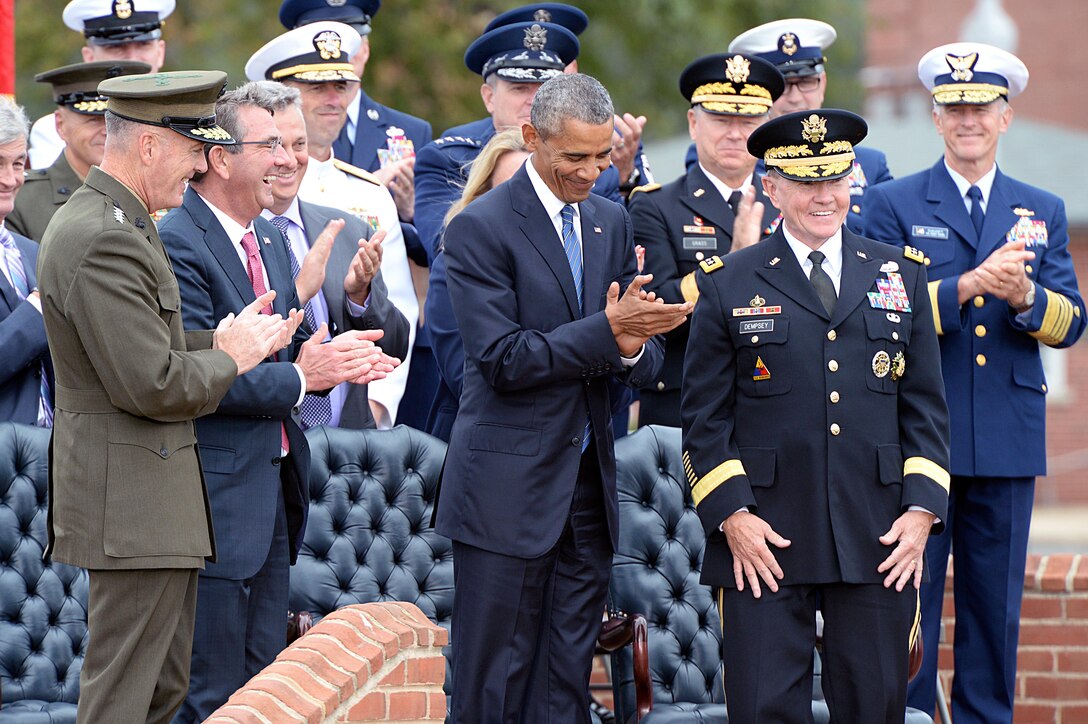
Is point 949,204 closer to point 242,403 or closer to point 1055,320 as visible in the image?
point 1055,320

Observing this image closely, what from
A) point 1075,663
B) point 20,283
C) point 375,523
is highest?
point 20,283

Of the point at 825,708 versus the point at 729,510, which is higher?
the point at 729,510

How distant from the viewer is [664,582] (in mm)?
6039

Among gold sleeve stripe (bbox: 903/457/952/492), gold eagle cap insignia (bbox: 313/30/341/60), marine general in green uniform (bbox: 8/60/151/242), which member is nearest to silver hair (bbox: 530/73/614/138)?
gold sleeve stripe (bbox: 903/457/952/492)

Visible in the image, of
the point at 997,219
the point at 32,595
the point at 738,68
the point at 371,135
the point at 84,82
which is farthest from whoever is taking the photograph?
the point at 371,135

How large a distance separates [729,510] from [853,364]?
1.85 feet

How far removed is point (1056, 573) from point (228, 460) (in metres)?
3.85

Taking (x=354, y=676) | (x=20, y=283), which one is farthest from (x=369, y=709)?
(x=20, y=283)

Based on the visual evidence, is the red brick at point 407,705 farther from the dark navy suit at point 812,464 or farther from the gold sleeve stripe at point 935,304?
the gold sleeve stripe at point 935,304

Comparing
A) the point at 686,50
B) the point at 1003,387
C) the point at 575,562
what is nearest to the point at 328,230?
the point at 575,562

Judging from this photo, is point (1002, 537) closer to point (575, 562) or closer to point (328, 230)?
point (575, 562)

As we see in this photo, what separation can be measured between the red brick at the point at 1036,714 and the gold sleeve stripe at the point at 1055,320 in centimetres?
172

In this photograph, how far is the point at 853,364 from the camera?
4.96m

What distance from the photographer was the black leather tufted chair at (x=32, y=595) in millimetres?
5648
